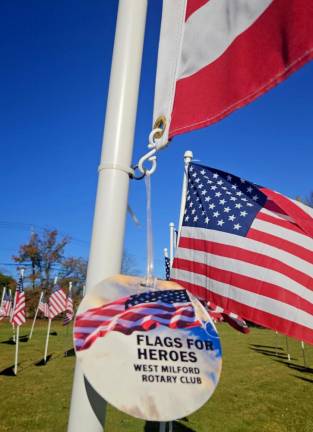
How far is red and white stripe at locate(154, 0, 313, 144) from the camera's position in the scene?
4.21 feet

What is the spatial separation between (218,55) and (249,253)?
250 centimetres

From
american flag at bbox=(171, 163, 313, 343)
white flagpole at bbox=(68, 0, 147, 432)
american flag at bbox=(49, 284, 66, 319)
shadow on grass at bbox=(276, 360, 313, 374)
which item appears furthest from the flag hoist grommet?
american flag at bbox=(49, 284, 66, 319)

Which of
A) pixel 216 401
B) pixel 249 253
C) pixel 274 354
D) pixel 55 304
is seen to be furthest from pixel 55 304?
pixel 249 253

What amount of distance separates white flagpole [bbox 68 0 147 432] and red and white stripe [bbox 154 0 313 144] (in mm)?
206

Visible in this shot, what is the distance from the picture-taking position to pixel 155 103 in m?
1.59

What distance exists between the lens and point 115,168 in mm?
1259

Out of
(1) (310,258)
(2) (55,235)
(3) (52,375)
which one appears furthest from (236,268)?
(2) (55,235)

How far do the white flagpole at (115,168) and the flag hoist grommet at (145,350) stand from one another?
4.0 inches

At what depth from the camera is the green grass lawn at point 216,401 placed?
6449 millimetres

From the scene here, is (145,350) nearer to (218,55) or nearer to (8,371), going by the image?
(218,55)

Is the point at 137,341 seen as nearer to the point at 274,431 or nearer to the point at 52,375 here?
the point at 274,431

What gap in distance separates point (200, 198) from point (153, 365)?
10.5 feet

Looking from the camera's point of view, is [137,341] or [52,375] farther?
[52,375]

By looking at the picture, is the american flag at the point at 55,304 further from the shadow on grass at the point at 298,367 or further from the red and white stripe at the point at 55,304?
the shadow on grass at the point at 298,367
